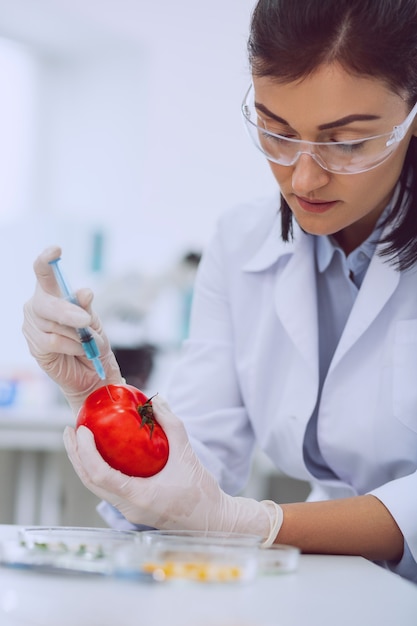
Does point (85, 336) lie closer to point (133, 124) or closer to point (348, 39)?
point (348, 39)

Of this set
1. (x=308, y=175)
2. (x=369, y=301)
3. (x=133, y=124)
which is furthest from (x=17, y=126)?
(x=308, y=175)

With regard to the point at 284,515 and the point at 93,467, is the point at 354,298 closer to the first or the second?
the point at 284,515

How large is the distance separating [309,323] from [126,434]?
1.73 ft

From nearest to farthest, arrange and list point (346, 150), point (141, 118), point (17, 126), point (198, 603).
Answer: point (198, 603) < point (346, 150) < point (141, 118) < point (17, 126)

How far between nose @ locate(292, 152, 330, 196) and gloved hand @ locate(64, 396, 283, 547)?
0.41 meters

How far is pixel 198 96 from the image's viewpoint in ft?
17.5

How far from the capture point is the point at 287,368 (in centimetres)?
169

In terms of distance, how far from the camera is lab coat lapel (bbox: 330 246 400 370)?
157 centimetres

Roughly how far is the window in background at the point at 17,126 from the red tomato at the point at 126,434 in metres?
4.31

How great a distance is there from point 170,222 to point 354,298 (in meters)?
3.79

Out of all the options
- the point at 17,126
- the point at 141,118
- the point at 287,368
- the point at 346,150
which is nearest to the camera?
the point at 346,150

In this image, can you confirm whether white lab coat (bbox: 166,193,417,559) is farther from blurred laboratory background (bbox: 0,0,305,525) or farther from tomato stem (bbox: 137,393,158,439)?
blurred laboratory background (bbox: 0,0,305,525)

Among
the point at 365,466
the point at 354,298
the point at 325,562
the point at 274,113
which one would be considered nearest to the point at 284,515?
the point at 325,562

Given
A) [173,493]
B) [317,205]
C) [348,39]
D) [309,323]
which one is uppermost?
[348,39]
